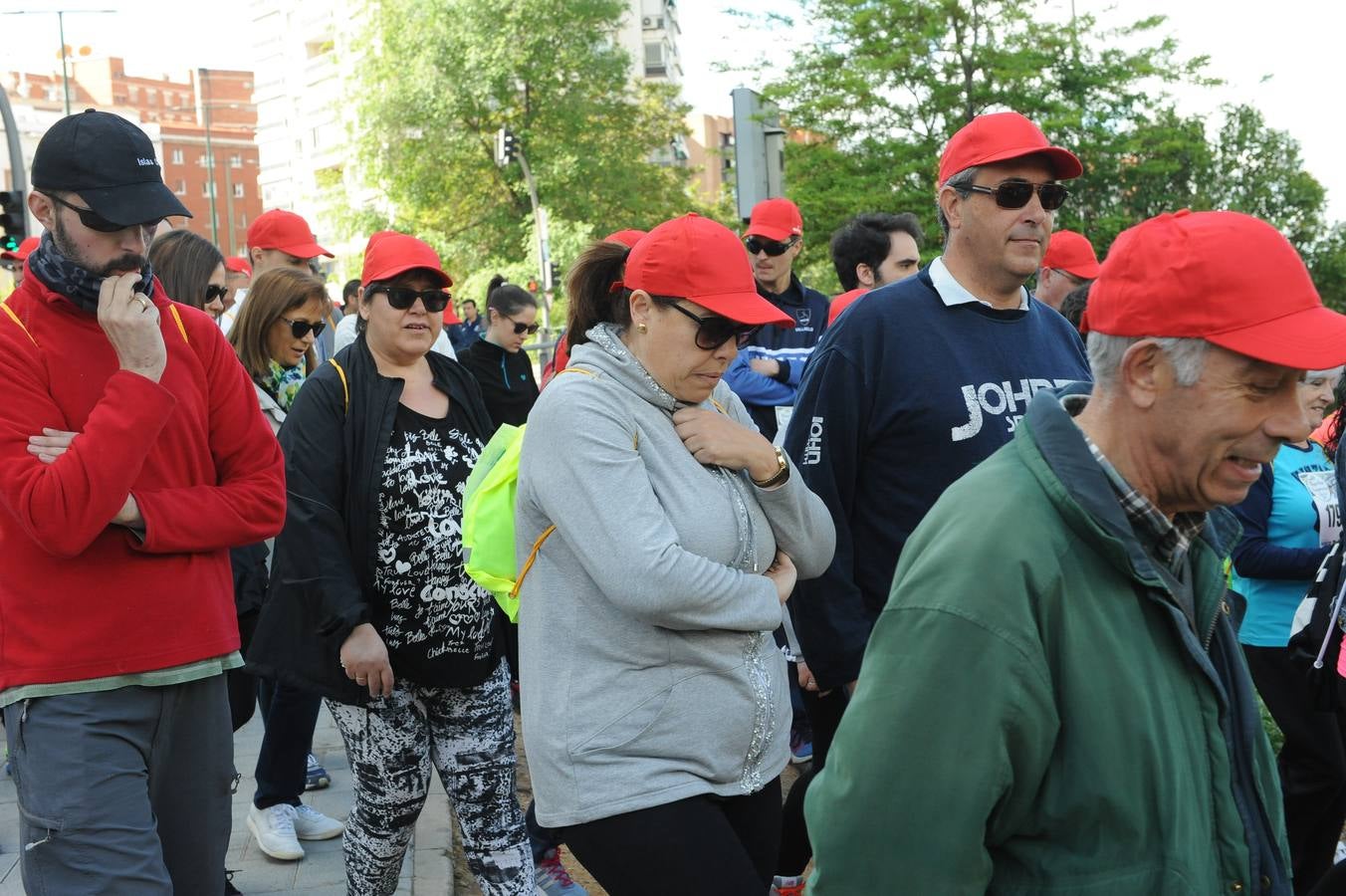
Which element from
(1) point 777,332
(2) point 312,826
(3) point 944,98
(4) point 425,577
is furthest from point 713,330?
(3) point 944,98

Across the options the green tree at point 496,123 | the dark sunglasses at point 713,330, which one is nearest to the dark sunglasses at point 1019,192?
the dark sunglasses at point 713,330

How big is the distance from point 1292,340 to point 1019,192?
6.16 feet

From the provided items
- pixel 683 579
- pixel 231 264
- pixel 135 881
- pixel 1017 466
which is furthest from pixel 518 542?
pixel 231 264

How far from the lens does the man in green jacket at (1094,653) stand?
1.84 metres

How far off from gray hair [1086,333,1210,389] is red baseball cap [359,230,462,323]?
112 inches

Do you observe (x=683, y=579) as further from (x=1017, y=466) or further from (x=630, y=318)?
(x=1017, y=466)

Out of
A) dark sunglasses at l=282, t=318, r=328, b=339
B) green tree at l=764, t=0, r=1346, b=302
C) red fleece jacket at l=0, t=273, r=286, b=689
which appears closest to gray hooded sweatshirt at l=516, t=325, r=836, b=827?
red fleece jacket at l=0, t=273, r=286, b=689

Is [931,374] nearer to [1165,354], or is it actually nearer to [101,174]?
[1165,354]

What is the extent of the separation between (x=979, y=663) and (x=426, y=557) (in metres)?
2.69

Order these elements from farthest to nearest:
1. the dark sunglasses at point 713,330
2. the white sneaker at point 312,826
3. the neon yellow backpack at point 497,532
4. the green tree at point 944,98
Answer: the green tree at point 944,98, the white sneaker at point 312,826, the neon yellow backpack at point 497,532, the dark sunglasses at point 713,330

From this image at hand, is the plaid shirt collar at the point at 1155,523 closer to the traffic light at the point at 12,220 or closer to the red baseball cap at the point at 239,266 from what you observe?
the red baseball cap at the point at 239,266

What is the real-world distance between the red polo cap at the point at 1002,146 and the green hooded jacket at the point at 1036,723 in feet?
6.14

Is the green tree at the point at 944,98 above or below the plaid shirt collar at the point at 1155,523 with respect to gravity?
above

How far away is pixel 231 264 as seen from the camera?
9.64 meters
